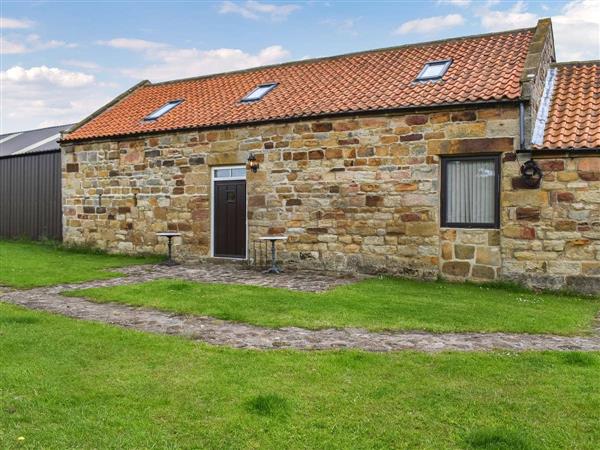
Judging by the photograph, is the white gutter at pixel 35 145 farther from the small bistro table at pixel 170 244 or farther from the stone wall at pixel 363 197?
the small bistro table at pixel 170 244

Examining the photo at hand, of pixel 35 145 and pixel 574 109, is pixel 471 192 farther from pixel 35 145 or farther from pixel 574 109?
pixel 35 145

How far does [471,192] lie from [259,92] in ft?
22.1

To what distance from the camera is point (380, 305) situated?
816cm

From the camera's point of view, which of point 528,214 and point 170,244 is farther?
point 170,244

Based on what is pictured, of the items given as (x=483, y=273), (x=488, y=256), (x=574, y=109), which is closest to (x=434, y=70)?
(x=574, y=109)

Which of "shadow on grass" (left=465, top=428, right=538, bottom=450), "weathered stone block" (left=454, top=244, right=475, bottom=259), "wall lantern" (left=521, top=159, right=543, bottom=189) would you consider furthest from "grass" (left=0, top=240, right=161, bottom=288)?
"shadow on grass" (left=465, top=428, right=538, bottom=450)

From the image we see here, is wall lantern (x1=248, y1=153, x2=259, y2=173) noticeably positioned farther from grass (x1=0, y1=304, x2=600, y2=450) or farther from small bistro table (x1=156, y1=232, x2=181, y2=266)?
grass (x1=0, y1=304, x2=600, y2=450)

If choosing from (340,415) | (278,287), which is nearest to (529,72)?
(278,287)

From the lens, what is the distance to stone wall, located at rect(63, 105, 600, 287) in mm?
9891

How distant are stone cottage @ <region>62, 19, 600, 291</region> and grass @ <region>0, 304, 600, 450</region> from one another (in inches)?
203

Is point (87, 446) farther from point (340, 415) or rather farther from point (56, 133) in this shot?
point (56, 133)

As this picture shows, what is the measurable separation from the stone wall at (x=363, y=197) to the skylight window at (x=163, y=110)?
3.14 feet

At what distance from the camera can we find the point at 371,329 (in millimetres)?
6684

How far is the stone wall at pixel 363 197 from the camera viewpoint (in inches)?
389
